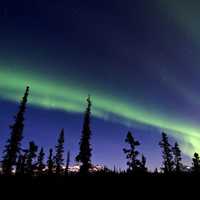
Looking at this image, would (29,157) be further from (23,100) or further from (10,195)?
(10,195)

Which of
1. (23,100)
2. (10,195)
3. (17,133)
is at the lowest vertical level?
(10,195)

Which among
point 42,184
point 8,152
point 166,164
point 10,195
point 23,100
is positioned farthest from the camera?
point 166,164

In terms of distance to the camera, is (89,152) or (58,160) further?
(58,160)

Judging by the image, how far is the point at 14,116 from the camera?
45.9 meters

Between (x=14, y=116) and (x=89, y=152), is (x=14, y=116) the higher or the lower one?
the higher one

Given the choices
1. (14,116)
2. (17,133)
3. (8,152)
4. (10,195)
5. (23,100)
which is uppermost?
(23,100)

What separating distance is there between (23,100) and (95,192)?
130 ft

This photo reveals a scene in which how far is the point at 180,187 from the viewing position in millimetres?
10477

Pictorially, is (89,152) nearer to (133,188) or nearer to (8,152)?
(8,152)

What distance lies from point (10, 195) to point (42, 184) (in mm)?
1883

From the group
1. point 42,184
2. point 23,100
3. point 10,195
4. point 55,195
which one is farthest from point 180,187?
point 23,100

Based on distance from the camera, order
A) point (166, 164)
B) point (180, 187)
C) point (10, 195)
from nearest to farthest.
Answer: point (10, 195), point (180, 187), point (166, 164)

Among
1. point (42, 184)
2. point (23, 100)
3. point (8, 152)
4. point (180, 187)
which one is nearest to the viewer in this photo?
point (180, 187)

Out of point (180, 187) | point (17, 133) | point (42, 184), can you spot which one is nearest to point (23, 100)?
point (17, 133)
